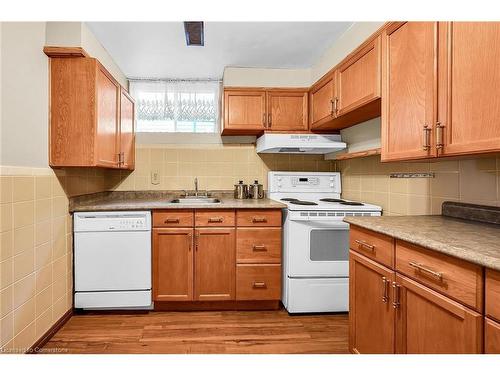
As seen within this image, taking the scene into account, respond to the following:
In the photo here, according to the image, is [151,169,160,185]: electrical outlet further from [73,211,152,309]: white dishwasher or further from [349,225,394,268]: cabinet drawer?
[349,225,394,268]: cabinet drawer

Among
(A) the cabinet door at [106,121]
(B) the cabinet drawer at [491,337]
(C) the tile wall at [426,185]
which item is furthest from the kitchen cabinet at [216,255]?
(B) the cabinet drawer at [491,337]

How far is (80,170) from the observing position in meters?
2.48

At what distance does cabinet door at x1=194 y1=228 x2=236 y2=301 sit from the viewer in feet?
8.09

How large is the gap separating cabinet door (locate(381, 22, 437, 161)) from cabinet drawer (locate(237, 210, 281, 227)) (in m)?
1.06

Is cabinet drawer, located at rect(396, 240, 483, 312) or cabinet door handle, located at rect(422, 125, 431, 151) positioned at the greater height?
cabinet door handle, located at rect(422, 125, 431, 151)

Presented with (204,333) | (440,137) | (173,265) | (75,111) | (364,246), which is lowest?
(204,333)

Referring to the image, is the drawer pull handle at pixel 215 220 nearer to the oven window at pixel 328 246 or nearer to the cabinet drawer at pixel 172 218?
the cabinet drawer at pixel 172 218

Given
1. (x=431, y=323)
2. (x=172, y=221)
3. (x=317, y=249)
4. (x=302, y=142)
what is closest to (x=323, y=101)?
(x=302, y=142)

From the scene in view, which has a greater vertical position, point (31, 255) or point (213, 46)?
point (213, 46)

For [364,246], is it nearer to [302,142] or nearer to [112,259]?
[302,142]

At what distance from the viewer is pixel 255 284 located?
249cm

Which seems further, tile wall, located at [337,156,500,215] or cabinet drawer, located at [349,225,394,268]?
tile wall, located at [337,156,500,215]

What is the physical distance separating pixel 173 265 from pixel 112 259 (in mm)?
471

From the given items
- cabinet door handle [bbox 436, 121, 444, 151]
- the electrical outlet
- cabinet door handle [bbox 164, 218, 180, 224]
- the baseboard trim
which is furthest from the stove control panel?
the baseboard trim
